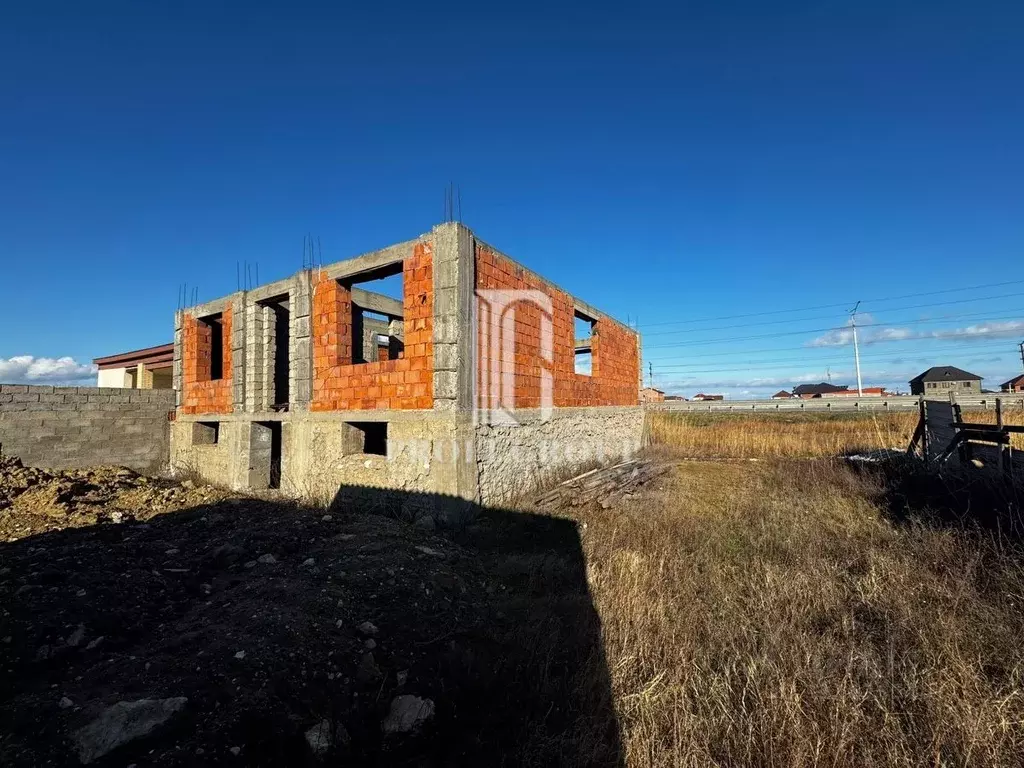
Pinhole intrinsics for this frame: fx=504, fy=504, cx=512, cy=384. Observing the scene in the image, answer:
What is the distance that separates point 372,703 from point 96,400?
10.5 meters

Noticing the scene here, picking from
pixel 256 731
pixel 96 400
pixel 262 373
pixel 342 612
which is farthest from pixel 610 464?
pixel 96 400

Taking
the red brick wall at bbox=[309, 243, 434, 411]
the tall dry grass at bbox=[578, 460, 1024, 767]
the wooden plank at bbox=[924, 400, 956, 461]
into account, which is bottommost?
the tall dry grass at bbox=[578, 460, 1024, 767]

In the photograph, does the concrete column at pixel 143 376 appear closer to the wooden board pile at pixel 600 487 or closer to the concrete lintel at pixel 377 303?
the concrete lintel at pixel 377 303

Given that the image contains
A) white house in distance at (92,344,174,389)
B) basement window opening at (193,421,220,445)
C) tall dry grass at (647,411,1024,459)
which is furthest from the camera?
white house in distance at (92,344,174,389)

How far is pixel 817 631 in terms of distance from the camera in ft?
11.8

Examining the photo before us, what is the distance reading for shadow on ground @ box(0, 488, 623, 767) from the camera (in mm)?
2508

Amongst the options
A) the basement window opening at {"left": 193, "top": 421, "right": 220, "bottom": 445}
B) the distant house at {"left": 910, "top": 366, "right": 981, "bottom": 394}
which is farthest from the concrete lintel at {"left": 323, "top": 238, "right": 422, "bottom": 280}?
the distant house at {"left": 910, "top": 366, "right": 981, "bottom": 394}

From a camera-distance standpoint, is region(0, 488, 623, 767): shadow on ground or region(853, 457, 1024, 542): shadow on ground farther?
region(853, 457, 1024, 542): shadow on ground

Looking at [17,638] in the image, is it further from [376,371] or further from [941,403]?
[941,403]

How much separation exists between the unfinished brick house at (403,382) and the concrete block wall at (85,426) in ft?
1.50

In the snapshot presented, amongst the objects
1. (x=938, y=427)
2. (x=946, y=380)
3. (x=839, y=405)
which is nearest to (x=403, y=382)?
(x=938, y=427)

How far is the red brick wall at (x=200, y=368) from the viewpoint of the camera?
10.0 m

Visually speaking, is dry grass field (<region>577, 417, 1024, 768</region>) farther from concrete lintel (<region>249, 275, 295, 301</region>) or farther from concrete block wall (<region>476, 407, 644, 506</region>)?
concrete lintel (<region>249, 275, 295, 301</region>)

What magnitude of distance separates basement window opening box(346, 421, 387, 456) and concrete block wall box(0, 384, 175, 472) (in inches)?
202
